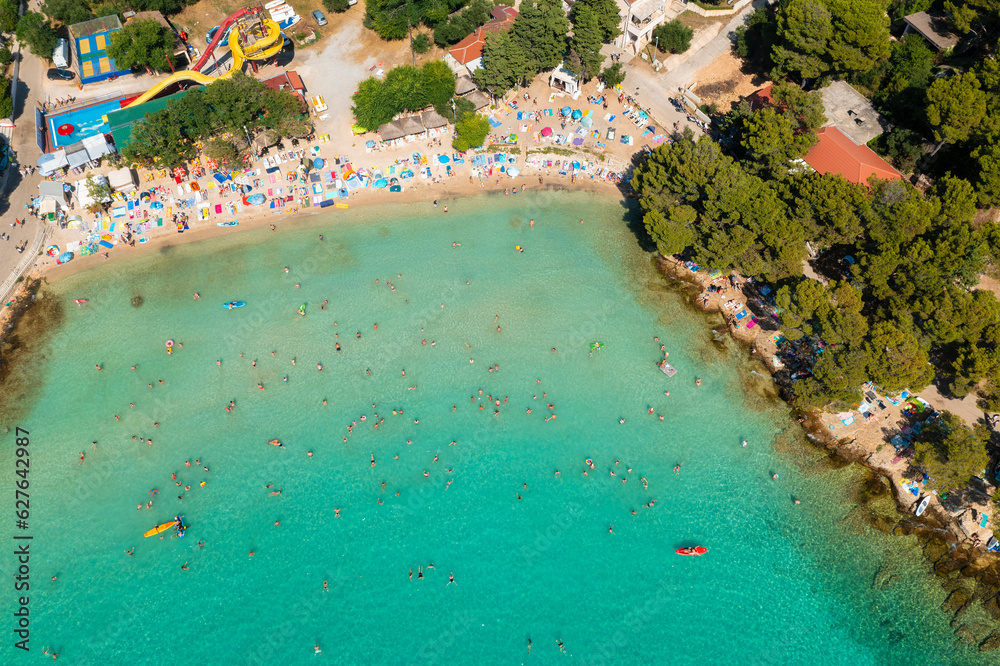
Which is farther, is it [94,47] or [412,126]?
[94,47]

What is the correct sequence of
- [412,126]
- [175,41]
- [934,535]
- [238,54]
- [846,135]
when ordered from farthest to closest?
[175,41] < [238,54] < [412,126] < [846,135] < [934,535]

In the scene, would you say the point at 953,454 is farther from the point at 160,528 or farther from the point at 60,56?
the point at 60,56

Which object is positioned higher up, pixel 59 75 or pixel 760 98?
pixel 59 75

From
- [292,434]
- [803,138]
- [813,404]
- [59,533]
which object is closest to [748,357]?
[813,404]

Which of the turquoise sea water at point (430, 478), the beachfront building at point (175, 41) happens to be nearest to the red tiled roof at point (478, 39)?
the turquoise sea water at point (430, 478)

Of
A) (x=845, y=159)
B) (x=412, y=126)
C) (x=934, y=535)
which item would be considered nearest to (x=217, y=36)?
(x=412, y=126)

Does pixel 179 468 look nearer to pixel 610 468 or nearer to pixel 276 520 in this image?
pixel 276 520
